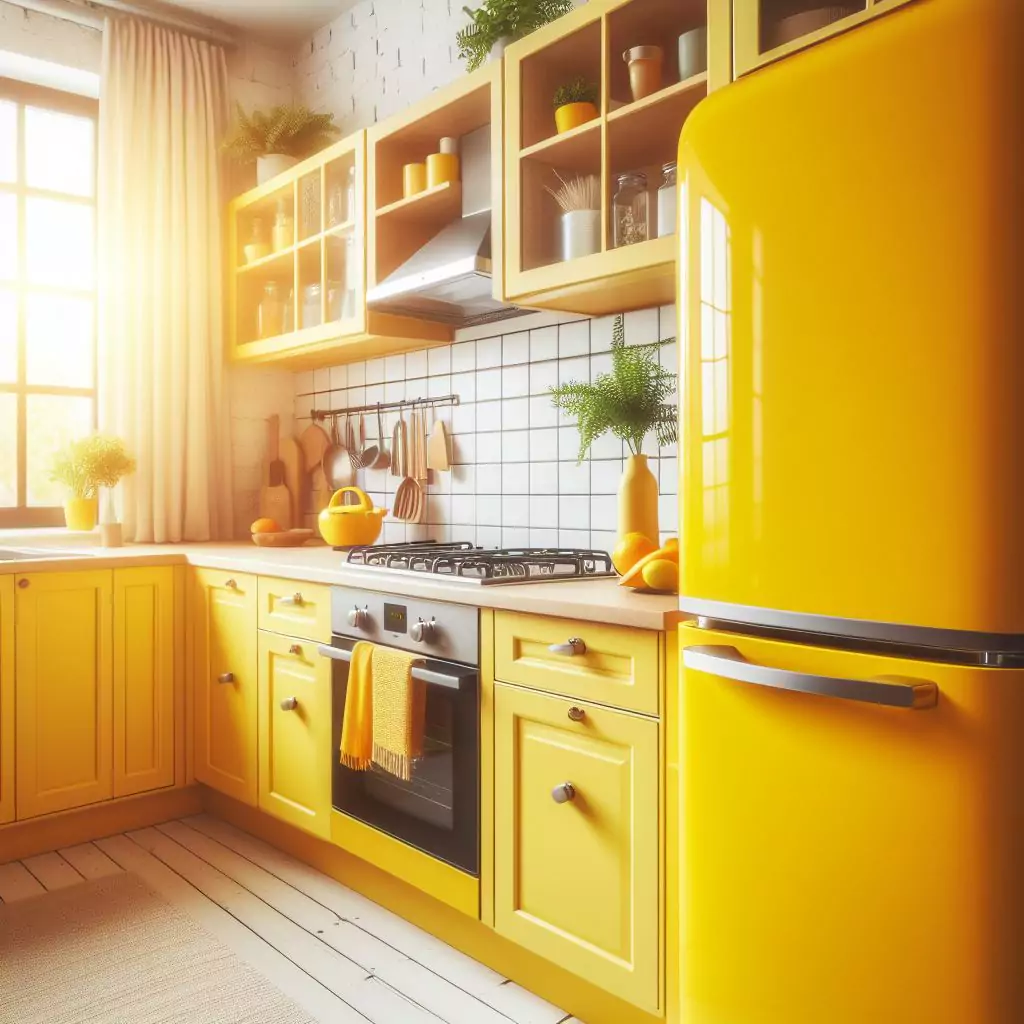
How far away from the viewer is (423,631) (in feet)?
6.51

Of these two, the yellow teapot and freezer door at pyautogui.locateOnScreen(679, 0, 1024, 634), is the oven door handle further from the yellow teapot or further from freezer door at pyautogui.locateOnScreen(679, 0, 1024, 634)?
the yellow teapot

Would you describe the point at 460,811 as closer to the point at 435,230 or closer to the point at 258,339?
the point at 435,230

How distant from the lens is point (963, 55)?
3.43ft

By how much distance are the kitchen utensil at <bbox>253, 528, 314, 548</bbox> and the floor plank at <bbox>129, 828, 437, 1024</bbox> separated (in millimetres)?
995

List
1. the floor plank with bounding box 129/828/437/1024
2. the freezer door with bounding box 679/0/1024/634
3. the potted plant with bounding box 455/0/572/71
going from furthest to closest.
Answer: the potted plant with bounding box 455/0/572/71
the floor plank with bounding box 129/828/437/1024
the freezer door with bounding box 679/0/1024/634

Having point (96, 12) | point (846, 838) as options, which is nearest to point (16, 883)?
point (846, 838)

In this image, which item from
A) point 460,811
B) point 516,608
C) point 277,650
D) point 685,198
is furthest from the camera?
point 277,650

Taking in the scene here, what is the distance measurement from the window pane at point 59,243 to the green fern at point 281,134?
659 mm

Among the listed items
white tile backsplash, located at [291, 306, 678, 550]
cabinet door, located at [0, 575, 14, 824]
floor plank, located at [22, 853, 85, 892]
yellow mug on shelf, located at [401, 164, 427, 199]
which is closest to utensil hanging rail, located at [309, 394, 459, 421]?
white tile backsplash, located at [291, 306, 678, 550]

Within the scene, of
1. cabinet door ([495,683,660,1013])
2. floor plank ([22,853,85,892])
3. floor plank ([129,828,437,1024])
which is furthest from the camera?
→ floor plank ([22,853,85,892])

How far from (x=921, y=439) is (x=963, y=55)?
45 cm

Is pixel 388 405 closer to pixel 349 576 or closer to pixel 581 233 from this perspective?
pixel 349 576

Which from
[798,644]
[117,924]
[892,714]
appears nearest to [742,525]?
[798,644]

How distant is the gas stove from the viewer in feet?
6.46
